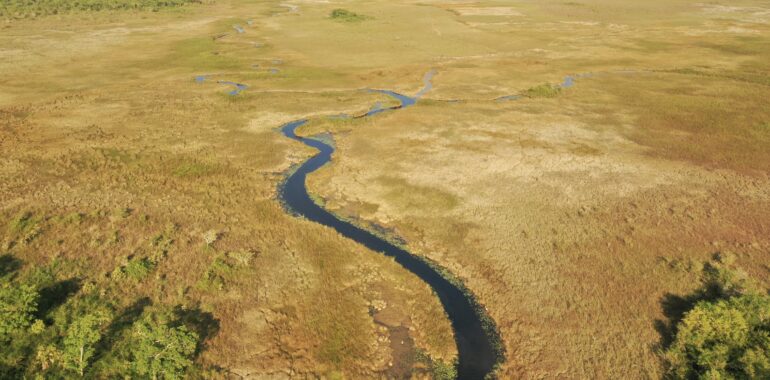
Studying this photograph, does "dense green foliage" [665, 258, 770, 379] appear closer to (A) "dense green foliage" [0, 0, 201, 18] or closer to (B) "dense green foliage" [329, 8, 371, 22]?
(B) "dense green foliage" [329, 8, 371, 22]

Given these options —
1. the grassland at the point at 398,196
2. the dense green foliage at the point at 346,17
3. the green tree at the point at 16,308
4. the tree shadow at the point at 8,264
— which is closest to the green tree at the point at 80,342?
the green tree at the point at 16,308

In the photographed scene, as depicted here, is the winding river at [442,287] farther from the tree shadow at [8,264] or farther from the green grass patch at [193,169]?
the tree shadow at [8,264]

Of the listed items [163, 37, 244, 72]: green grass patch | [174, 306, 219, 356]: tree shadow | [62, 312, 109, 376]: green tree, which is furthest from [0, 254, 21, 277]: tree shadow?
[163, 37, 244, 72]: green grass patch

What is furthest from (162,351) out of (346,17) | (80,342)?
(346,17)

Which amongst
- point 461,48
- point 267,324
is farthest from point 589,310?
point 461,48

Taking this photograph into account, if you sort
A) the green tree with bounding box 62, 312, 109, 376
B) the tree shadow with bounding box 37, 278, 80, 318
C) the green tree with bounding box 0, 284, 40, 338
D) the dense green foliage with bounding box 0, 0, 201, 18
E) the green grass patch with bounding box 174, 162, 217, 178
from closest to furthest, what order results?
1. the green tree with bounding box 62, 312, 109, 376
2. the green tree with bounding box 0, 284, 40, 338
3. the tree shadow with bounding box 37, 278, 80, 318
4. the green grass patch with bounding box 174, 162, 217, 178
5. the dense green foliage with bounding box 0, 0, 201, 18
